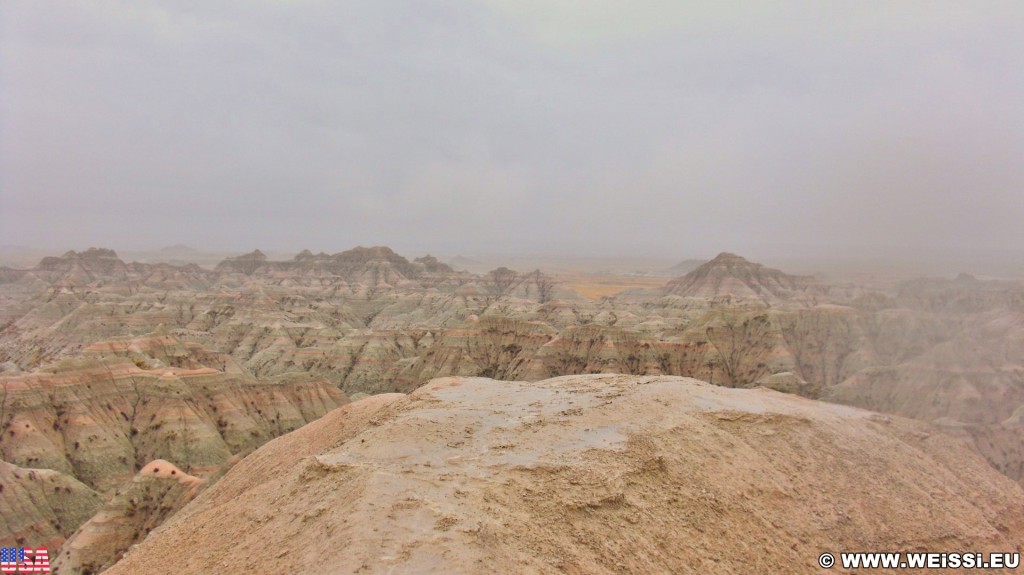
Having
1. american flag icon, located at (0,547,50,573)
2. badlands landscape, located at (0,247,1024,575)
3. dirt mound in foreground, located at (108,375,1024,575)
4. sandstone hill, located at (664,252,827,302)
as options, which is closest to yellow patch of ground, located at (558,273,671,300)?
sandstone hill, located at (664,252,827,302)

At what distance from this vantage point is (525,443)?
12.6 m

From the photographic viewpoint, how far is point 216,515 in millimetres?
12469

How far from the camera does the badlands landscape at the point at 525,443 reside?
9.83 metres

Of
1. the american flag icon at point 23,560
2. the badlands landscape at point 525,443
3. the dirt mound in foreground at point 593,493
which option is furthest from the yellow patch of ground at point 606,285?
the dirt mound in foreground at point 593,493

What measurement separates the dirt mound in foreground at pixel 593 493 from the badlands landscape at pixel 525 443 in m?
0.07

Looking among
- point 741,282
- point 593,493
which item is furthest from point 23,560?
point 741,282

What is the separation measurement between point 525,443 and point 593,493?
240 cm

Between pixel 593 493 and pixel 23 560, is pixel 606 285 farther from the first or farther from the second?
pixel 593 493

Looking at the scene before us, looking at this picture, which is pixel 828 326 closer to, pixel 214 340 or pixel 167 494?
pixel 167 494

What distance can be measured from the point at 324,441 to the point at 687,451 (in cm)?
1150

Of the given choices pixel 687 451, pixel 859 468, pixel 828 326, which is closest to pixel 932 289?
pixel 828 326

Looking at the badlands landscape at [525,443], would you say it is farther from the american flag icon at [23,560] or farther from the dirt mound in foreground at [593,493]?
the american flag icon at [23,560]

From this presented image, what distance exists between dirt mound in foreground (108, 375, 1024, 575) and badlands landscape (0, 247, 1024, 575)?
0.07m

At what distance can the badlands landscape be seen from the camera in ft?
32.2
